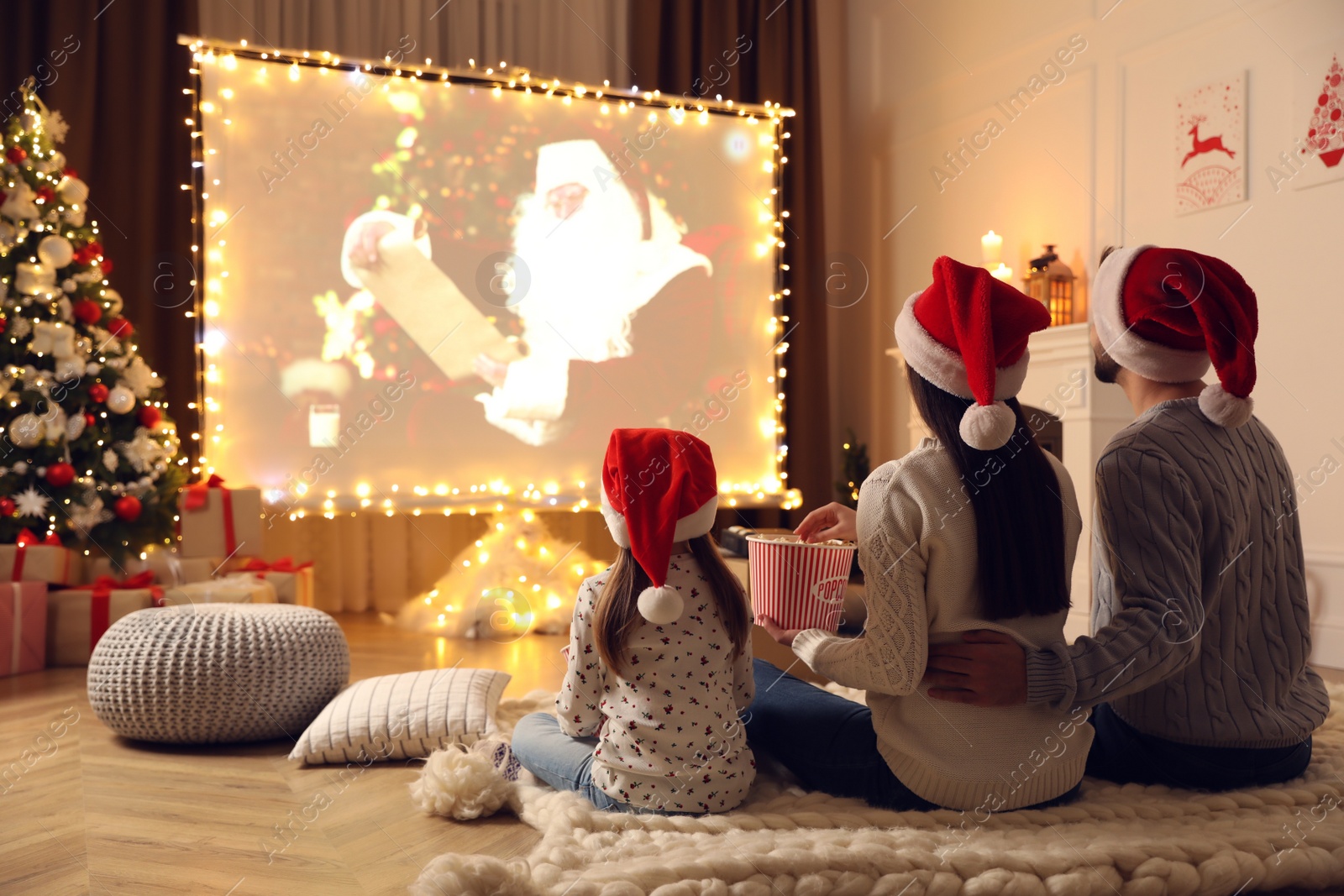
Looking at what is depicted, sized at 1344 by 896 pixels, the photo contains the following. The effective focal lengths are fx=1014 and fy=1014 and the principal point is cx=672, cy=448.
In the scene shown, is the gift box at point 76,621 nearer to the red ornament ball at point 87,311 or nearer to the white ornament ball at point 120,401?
the white ornament ball at point 120,401

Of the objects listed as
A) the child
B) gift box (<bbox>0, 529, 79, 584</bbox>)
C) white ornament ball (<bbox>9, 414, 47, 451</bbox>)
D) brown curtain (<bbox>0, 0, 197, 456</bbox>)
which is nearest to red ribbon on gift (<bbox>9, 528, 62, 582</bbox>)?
gift box (<bbox>0, 529, 79, 584</bbox>)

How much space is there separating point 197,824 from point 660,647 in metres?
0.86

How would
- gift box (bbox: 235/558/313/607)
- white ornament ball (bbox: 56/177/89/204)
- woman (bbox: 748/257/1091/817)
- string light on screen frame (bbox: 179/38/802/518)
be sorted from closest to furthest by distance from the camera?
woman (bbox: 748/257/1091/817), white ornament ball (bbox: 56/177/89/204), gift box (bbox: 235/558/313/607), string light on screen frame (bbox: 179/38/802/518)

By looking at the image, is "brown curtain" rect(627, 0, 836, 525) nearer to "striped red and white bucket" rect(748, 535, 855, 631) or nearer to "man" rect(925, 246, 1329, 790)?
"striped red and white bucket" rect(748, 535, 855, 631)

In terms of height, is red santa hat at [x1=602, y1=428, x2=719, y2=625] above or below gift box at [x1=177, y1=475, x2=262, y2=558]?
above

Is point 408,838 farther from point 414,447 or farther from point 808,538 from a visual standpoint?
point 414,447

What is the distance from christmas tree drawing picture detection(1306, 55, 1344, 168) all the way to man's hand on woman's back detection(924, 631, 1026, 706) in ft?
8.21

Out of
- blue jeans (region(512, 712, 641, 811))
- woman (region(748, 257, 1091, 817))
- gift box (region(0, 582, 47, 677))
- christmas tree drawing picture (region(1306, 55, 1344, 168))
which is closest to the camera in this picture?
woman (region(748, 257, 1091, 817))

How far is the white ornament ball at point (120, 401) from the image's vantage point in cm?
335

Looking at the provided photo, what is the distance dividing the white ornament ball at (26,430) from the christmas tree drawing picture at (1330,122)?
4.04m

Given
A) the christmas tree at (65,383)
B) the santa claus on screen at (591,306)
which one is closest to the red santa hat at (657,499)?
the christmas tree at (65,383)

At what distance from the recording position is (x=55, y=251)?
329cm

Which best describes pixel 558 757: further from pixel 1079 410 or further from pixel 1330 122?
pixel 1330 122

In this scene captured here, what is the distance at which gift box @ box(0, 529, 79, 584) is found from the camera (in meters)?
3.03
